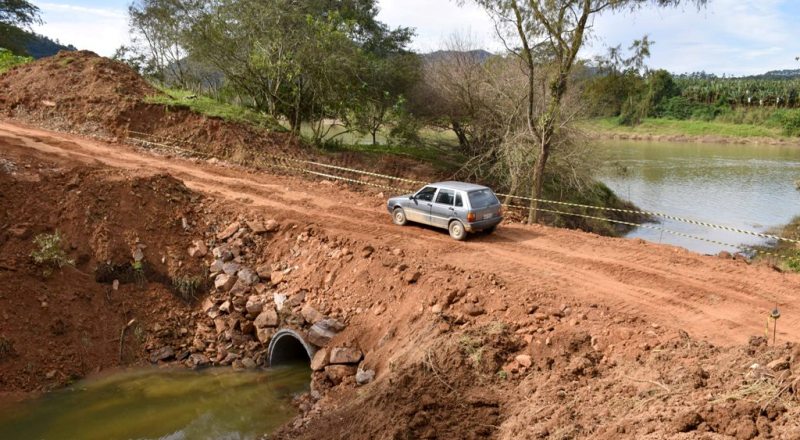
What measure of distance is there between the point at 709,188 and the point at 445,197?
99.7 ft

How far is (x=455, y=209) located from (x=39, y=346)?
10.1 metres

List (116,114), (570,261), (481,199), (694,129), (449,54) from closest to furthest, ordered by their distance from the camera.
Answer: (570,261)
(481,199)
(116,114)
(449,54)
(694,129)

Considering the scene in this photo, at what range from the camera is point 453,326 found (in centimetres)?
1084

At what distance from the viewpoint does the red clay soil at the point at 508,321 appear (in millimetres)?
7348

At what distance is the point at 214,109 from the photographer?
81.2 ft

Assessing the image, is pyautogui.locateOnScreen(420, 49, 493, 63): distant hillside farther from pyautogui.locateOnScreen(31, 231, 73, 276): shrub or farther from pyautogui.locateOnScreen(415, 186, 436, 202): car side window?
pyautogui.locateOnScreen(31, 231, 73, 276): shrub

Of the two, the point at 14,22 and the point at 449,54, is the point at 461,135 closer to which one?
the point at 449,54

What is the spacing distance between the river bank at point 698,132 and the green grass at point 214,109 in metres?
53.0

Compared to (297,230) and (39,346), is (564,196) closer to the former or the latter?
(297,230)

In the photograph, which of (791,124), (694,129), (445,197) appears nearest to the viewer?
(445,197)

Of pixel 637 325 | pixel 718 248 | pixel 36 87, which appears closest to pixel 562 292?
pixel 637 325

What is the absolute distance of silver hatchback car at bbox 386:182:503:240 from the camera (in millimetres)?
14086

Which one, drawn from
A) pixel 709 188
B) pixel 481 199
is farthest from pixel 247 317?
pixel 709 188

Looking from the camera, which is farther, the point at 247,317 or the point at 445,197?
the point at 445,197
